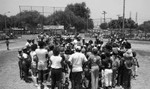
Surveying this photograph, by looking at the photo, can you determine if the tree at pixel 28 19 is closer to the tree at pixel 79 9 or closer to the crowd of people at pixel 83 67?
the tree at pixel 79 9

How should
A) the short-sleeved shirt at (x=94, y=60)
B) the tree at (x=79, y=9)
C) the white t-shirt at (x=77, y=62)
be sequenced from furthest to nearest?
1. the tree at (x=79, y=9)
2. the short-sleeved shirt at (x=94, y=60)
3. the white t-shirt at (x=77, y=62)

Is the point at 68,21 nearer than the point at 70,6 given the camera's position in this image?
Yes

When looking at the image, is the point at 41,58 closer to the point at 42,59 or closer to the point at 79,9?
the point at 42,59

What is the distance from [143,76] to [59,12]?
58988 millimetres

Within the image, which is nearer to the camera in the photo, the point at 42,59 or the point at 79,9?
the point at 42,59

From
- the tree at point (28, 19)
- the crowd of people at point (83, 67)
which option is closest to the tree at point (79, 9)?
the tree at point (28, 19)

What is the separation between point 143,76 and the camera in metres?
10.8

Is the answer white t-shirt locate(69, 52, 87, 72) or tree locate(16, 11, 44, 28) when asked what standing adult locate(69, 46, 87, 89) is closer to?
white t-shirt locate(69, 52, 87, 72)

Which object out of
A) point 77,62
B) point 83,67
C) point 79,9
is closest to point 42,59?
point 77,62

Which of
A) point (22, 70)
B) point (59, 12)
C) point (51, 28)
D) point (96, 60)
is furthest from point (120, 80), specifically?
point (59, 12)

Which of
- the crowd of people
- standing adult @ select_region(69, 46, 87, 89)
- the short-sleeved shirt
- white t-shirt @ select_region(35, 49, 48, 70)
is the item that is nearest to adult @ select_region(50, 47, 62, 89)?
the crowd of people

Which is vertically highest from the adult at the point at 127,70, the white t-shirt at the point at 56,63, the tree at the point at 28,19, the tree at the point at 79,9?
the tree at the point at 79,9

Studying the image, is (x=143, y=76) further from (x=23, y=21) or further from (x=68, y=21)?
(x=23, y=21)

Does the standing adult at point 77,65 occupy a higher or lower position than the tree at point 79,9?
lower
